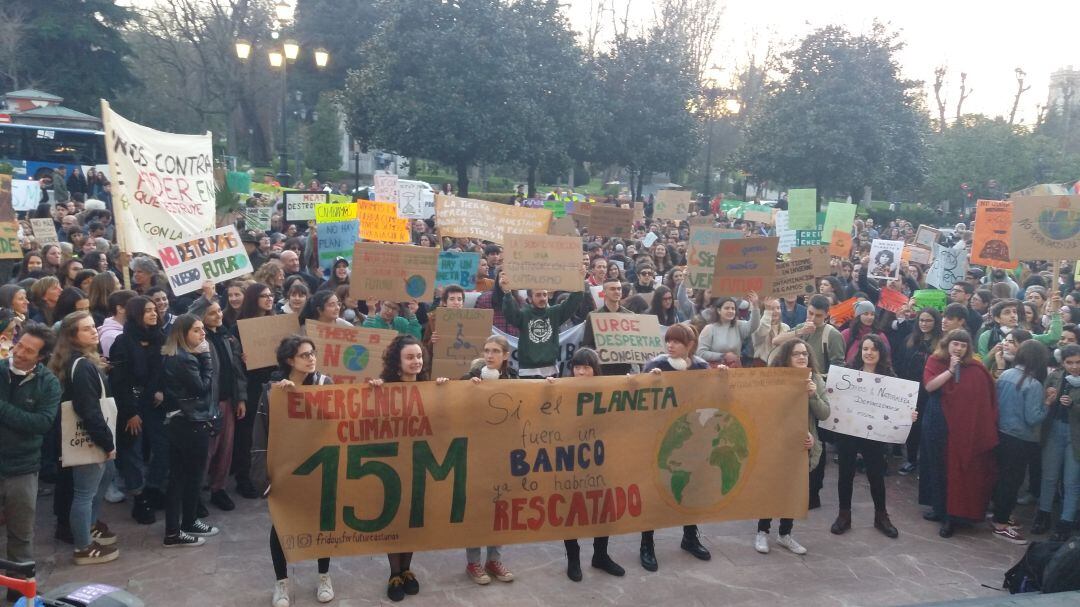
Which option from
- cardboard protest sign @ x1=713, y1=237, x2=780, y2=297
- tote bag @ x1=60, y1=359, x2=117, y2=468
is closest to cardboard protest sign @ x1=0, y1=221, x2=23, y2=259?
tote bag @ x1=60, y1=359, x2=117, y2=468

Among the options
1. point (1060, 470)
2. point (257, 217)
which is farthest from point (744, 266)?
point (257, 217)

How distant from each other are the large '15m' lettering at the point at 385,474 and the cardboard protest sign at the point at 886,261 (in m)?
9.69

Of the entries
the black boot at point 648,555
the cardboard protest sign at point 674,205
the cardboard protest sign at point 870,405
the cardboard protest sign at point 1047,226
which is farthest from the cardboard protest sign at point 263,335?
the cardboard protest sign at point 674,205

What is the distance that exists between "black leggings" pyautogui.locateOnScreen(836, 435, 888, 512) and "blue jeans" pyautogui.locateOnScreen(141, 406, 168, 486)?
5388mm

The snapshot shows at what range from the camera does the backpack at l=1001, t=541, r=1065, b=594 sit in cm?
598

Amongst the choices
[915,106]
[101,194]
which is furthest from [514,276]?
[915,106]

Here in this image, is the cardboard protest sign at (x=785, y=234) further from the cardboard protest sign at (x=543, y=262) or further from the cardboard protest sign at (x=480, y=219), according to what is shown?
the cardboard protest sign at (x=543, y=262)

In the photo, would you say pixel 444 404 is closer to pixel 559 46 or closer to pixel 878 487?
pixel 878 487

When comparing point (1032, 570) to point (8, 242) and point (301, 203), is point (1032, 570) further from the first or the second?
point (301, 203)

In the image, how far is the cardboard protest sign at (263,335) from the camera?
7.35 m

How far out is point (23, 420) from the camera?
526 centimetres

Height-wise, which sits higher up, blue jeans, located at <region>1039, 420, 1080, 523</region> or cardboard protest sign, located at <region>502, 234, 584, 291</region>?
cardboard protest sign, located at <region>502, 234, 584, 291</region>

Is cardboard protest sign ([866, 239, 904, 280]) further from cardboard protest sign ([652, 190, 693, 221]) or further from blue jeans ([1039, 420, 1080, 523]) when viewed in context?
cardboard protest sign ([652, 190, 693, 221])

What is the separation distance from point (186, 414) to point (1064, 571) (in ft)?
19.0
